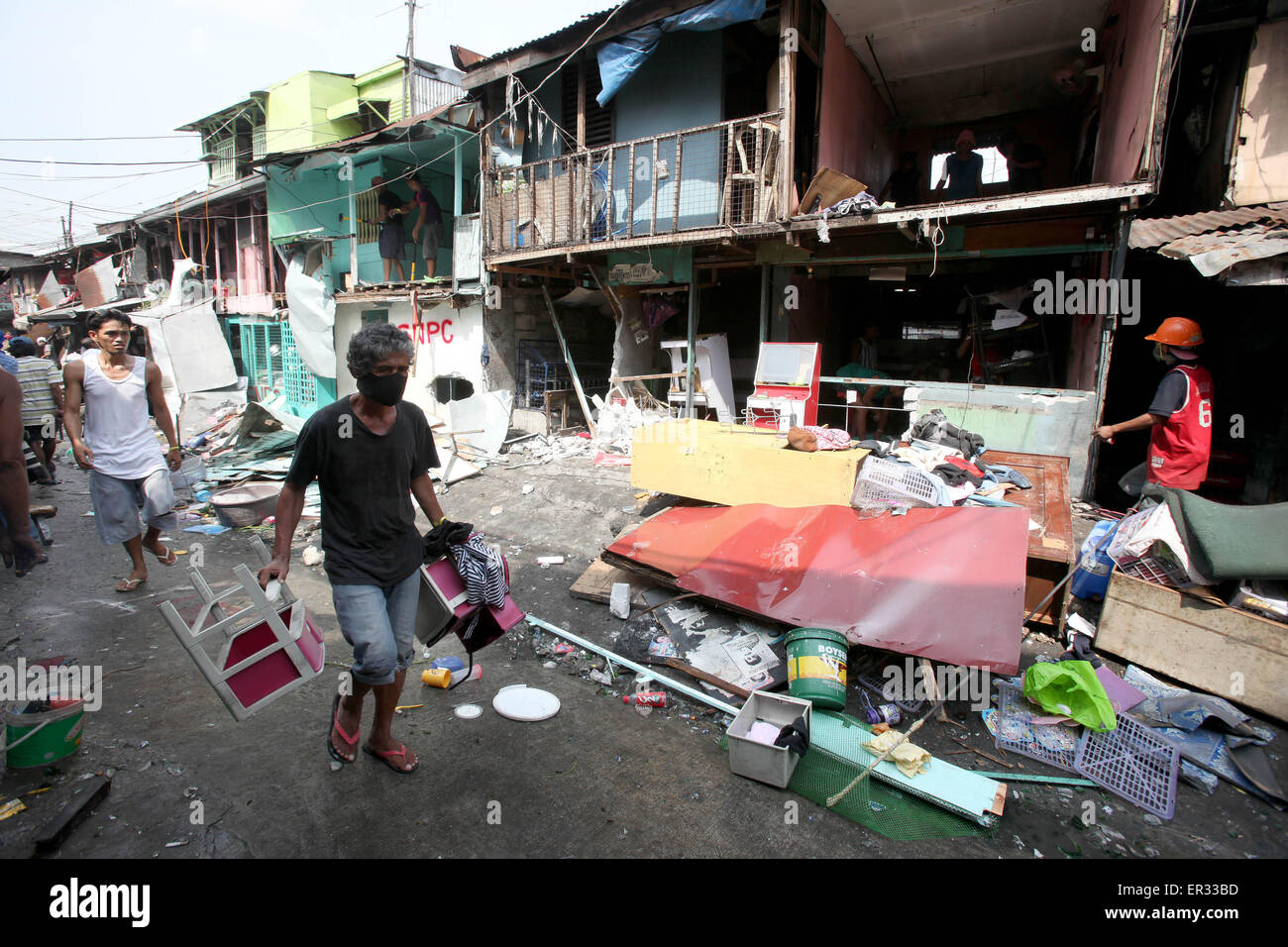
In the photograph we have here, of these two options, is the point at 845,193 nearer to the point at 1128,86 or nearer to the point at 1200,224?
the point at 1128,86

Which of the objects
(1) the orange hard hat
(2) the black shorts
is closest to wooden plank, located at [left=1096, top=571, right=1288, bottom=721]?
(1) the orange hard hat

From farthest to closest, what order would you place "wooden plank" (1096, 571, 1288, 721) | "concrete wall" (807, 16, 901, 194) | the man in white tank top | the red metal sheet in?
"concrete wall" (807, 16, 901, 194)
the man in white tank top
the red metal sheet
"wooden plank" (1096, 571, 1288, 721)

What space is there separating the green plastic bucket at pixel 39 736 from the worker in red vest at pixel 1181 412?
21.7ft

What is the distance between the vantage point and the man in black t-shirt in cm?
248

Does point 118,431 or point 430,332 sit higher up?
point 430,332

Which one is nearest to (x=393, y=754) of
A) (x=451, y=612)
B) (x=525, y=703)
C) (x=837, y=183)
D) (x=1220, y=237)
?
(x=451, y=612)

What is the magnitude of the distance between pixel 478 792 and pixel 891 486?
3.57m

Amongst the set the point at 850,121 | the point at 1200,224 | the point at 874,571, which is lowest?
the point at 874,571

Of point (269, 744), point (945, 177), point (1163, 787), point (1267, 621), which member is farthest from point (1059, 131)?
point (269, 744)

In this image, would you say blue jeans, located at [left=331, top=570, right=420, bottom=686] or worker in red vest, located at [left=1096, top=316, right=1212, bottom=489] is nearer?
blue jeans, located at [left=331, top=570, right=420, bottom=686]

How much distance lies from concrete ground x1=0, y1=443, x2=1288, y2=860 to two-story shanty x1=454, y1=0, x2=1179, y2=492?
16.3 ft

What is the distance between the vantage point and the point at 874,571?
3.93m

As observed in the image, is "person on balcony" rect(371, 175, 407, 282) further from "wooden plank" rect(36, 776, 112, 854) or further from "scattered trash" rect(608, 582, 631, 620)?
"wooden plank" rect(36, 776, 112, 854)
